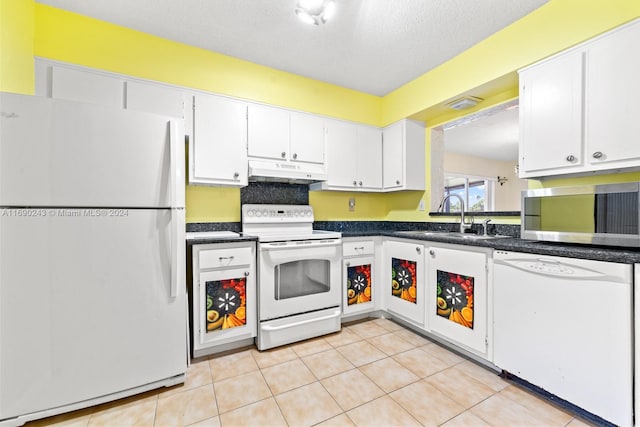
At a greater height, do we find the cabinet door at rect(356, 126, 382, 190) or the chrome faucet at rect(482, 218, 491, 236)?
the cabinet door at rect(356, 126, 382, 190)

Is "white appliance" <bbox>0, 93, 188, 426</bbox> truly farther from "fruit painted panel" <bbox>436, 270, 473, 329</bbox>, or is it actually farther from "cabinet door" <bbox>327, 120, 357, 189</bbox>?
"fruit painted panel" <bbox>436, 270, 473, 329</bbox>

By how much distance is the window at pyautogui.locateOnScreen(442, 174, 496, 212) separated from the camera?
123 inches

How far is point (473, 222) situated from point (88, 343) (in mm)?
2896

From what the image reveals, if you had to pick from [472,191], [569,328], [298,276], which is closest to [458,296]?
[569,328]

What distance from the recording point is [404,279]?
2529 mm

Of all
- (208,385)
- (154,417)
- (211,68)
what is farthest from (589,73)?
(154,417)

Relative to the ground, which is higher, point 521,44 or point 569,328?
point 521,44

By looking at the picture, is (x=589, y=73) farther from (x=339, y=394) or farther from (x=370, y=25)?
(x=339, y=394)

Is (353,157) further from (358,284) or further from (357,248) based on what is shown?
(358,284)

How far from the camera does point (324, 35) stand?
7.20 feet

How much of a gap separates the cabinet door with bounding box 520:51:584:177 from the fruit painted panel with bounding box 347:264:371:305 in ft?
4.95

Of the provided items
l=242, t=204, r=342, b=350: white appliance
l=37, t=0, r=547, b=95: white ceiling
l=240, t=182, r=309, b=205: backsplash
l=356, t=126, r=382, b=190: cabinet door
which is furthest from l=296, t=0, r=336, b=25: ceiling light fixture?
l=242, t=204, r=342, b=350: white appliance

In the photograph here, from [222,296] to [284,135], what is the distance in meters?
1.54

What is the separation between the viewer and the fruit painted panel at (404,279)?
2.43 m
